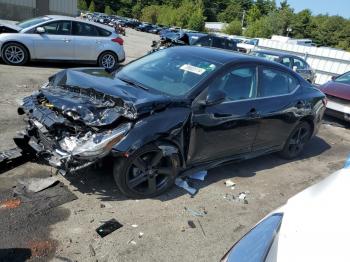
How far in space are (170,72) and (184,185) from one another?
150 centimetres

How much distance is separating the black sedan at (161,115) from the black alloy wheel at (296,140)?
491mm

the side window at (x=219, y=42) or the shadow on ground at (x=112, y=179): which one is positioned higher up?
the side window at (x=219, y=42)

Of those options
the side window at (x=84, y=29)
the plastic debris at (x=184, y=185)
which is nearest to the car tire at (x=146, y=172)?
the plastic debris at (x=184, y=185)

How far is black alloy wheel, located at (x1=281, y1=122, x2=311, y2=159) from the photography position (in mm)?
6371

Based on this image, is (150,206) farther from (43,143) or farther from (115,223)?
(43,143)

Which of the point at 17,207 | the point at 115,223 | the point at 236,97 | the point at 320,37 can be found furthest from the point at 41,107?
the point at 320,37

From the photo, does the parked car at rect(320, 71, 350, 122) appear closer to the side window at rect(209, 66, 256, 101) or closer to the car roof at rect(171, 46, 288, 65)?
the car roof at rect(171, 46, 288, 65)

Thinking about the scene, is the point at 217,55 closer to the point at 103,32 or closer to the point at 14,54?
the point at 14,54

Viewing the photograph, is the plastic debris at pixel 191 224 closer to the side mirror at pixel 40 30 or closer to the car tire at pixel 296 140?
the car tire at pixel 296 140

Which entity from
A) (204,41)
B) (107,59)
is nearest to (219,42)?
(204,41)

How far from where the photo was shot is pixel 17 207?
155 inches

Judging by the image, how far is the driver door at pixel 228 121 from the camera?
464 cm

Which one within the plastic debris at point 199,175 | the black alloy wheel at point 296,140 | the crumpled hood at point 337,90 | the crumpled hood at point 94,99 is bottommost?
the plastic debris at point 199,175

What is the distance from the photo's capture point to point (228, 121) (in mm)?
4879
